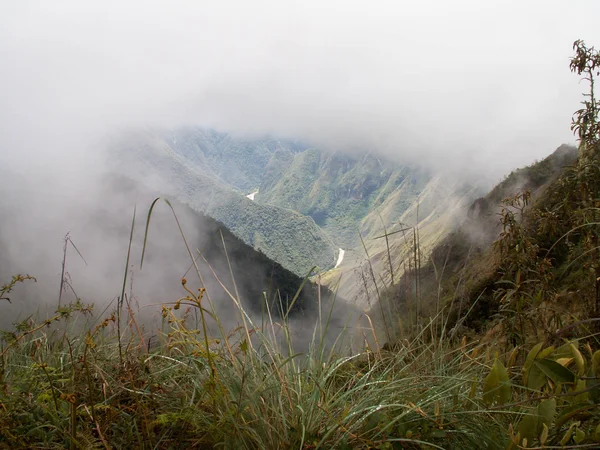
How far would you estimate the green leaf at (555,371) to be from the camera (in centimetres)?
164

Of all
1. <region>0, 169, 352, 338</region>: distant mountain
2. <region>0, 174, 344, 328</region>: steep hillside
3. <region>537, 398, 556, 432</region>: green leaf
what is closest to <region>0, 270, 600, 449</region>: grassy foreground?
<region>537, 398, 556, 432</region>: green leaf

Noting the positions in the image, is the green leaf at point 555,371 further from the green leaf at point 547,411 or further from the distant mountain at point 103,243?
the distant mountain at point 103,243

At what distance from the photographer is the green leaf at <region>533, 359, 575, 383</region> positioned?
5.39 ft

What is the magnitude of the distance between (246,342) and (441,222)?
124m

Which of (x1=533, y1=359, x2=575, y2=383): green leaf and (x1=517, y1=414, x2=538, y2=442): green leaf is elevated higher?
(x1=533, y1=359, x2=575, y2=383): green leaf

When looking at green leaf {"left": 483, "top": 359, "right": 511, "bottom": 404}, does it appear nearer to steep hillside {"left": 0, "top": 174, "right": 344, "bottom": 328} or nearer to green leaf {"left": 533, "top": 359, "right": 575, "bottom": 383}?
green leaf {"left": 533, "top": 359, "right": 575, "bottom": 383}

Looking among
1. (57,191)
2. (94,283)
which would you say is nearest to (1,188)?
(57,191)

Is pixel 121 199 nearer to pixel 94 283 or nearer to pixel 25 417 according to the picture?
pixel 94 283

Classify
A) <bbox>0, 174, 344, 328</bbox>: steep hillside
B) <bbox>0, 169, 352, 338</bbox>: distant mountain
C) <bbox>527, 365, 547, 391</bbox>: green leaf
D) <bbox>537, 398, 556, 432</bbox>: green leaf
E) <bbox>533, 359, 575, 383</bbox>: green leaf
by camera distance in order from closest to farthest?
<bbox>537, 398, 556, 432</bbox>: green leaf
<bbox>533, 359, 575, 383</bbox>: green leaf
<bbox>527, 365, 547, 391</bbox>: green leaf
<bbox>0, 174, 344, 328</bbox>: steep hillside
<bbox>0, 169, 352, 338</bbox>: distant mountain

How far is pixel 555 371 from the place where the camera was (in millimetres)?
1680

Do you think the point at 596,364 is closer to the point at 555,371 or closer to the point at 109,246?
the point at 555,371

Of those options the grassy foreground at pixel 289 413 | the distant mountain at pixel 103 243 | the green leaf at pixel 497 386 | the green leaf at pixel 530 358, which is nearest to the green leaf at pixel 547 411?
the grassy foreground at pixel 289 413

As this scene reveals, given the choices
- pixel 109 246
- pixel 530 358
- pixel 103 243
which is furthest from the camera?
pixel 103 243

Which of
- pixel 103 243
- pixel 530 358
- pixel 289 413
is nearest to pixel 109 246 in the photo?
pixel 103 243
